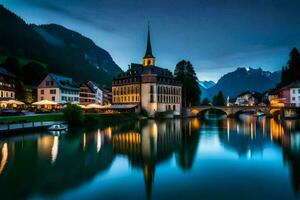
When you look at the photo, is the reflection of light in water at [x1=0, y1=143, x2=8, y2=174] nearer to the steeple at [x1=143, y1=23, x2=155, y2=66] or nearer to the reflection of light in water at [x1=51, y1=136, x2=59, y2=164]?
the reflection of light in water at [x1=51, y1=136, x2=59, y2=164]

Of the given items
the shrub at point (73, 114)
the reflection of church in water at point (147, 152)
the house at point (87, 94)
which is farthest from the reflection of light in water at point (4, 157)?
the house at point (87, 94)

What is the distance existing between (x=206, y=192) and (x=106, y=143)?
819 inches

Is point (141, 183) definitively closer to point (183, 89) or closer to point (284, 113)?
point (284, 113)

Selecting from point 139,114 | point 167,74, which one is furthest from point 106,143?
point 167,74

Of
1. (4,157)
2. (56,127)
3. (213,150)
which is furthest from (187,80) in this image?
(4,157)

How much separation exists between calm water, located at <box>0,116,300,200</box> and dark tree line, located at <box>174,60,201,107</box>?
68109mm

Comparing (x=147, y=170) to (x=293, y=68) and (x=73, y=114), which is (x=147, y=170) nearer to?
(x=73, y=114)

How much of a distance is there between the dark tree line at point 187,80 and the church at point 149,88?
3.56 m

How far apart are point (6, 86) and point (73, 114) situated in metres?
27.8

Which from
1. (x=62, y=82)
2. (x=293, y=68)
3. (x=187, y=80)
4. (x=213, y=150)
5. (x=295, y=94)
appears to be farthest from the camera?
(x=293, y=68)

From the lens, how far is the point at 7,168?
21.6 metres

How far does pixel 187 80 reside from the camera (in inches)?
3981

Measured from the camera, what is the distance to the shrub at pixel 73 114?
53.5 m

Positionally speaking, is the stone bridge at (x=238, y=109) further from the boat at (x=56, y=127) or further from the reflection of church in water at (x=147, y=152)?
the reflection of church in water at (x=147, y=152)
